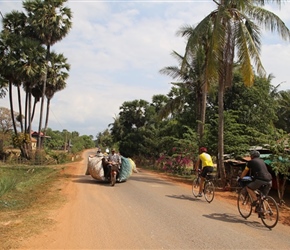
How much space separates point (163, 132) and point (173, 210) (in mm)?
23118

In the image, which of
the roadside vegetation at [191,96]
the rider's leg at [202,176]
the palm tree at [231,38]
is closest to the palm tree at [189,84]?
the roadside vegetation at [191,96]

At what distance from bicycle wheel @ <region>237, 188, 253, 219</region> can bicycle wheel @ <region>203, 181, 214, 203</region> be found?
1587mm

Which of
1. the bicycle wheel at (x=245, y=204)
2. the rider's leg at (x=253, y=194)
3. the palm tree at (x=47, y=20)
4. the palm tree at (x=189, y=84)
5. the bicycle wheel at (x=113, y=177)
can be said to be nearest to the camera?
the rider's leg at (x=253, y=194)

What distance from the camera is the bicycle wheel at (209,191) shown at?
32.5 ft

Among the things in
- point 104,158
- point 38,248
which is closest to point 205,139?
point 104,158

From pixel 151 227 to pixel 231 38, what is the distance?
10.9 meters

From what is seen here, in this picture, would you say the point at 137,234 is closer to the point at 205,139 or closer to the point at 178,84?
the point at 205,139

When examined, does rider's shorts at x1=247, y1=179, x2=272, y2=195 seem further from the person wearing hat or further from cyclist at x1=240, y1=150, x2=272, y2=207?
the person wearing hat

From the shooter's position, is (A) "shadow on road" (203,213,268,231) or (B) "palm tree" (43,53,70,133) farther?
(B) "palm tree" (43,53,70,133)

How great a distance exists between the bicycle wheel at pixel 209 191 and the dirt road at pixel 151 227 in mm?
273

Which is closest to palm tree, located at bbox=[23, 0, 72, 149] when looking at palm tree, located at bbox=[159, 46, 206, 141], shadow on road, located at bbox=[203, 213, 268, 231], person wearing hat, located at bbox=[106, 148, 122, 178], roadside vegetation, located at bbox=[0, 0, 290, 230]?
roadside vegetation, located at bbox=[0, 0, 290, 230]

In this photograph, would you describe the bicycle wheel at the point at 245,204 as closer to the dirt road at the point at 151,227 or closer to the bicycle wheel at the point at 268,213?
the dirt road at the point at 151,227

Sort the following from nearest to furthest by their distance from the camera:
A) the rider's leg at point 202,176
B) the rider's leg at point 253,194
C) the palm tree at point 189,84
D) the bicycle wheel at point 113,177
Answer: the rider's leg at point 253,194 → the rider's leg at point 202,176 → the bicycle wheel at point 113,177 → the palm tree at point 189,84

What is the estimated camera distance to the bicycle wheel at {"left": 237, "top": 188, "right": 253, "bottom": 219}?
7.81 metres
